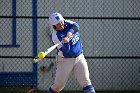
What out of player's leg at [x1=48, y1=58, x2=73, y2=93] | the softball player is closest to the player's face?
the softball player

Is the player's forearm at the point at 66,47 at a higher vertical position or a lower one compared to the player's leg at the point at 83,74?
higher

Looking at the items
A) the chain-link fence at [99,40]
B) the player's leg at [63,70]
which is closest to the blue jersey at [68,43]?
the player's leg at [63,70]

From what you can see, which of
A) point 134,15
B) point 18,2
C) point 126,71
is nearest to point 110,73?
point 126,71

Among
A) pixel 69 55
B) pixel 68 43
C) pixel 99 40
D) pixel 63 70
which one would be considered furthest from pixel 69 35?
pixel 99 40

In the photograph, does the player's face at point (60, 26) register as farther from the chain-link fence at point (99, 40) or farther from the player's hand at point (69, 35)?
the chain-link fence at point (99, 40)

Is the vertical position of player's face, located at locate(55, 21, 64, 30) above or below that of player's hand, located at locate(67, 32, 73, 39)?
above

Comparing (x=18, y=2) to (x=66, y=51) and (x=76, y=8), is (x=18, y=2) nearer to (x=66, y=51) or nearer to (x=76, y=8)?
(x=76, y=8)

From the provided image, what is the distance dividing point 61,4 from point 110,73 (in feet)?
6.53

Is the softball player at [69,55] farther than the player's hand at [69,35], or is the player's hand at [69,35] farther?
the softball player at [69,55]

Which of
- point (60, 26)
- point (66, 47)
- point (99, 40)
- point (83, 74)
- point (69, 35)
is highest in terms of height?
point (60, 26)

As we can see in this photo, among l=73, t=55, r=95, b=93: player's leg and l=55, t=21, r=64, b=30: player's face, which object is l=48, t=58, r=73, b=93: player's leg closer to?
l=73, t=55, r=95, b=93: player's leg

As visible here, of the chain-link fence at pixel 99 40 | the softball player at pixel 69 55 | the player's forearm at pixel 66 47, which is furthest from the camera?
the chain-link fence at pixel 99 40

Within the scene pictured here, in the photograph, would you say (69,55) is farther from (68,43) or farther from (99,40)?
(99,40)

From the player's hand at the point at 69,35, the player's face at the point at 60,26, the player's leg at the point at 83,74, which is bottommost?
the player's leg at the point at 83,74
